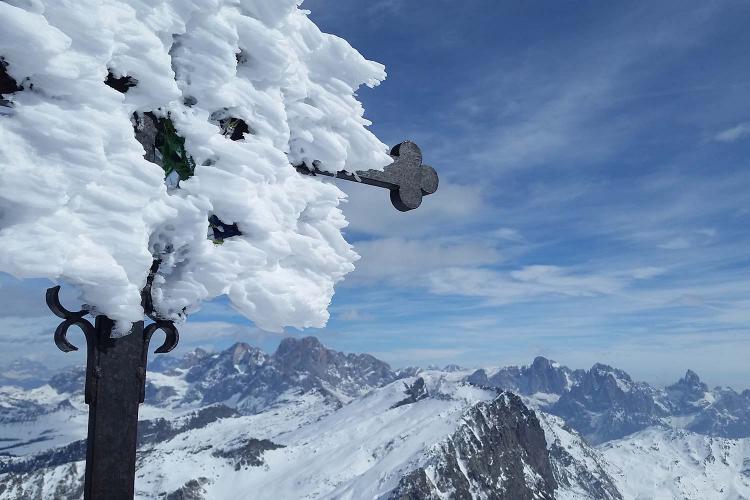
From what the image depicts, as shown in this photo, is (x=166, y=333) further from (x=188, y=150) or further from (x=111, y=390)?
(x=188, y=150)

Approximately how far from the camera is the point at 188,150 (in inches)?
128

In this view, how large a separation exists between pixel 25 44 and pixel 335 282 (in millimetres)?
2161

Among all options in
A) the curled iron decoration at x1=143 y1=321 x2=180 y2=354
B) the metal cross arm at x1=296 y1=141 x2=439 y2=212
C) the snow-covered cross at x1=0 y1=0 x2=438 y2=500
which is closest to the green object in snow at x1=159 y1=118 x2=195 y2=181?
the snow-covered cross at x1=0 y1=0 x2=438 y2=500

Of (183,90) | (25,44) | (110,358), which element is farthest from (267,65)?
(110,358)

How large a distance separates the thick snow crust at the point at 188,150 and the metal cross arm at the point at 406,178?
0.45m

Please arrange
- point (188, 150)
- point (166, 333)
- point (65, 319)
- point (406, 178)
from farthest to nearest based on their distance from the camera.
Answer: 1. point (406, 178)
2. point (166, 333)
3. point (188, 150)
4. point (65, 319)

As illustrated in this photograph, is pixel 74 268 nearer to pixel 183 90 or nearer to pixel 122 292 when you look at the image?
pixel 122 292

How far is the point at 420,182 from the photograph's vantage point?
4957 mm

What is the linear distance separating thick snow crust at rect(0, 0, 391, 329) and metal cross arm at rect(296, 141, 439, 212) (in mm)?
453

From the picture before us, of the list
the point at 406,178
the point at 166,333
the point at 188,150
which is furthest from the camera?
the point at 406,178

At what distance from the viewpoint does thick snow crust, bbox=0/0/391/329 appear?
104 inches

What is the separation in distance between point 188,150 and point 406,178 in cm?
203

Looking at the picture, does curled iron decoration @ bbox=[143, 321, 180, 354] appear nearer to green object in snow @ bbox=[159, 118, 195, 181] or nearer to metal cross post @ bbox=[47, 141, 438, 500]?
metal cross post @ bbox=[47, 141, 438, 500]

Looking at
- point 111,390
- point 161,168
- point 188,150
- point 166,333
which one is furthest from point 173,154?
point 111,390
